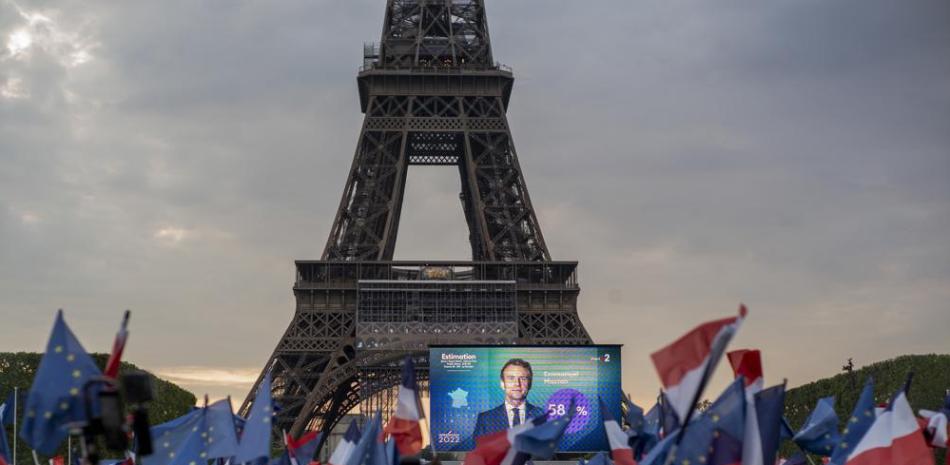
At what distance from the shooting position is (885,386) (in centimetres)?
4075

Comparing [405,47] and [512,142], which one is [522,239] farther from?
[405,47]

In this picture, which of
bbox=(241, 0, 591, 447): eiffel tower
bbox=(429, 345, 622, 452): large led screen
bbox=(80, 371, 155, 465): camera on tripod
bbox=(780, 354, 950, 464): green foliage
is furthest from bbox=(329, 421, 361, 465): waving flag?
bbox=(241, 0, 591, 447): eiffel tower

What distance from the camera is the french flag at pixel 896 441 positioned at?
1441 centimetres

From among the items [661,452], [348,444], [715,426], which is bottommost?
[661,452]

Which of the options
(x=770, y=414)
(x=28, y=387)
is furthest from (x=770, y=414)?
(x=28, y=387)

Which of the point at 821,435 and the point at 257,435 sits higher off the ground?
the point at 257,435

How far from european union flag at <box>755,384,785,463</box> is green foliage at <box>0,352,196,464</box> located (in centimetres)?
2526

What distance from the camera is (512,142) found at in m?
61.9

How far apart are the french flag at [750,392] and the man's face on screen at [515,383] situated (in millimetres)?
28317

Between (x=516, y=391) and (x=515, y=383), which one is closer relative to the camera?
(x=516, y=391)

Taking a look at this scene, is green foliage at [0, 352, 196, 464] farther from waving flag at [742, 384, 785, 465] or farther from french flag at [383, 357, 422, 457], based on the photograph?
waving flag at [742, 384, 785, 465]

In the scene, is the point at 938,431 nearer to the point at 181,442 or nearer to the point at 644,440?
the point at 644,440

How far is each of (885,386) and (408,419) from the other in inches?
1208

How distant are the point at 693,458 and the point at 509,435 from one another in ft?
9.91
